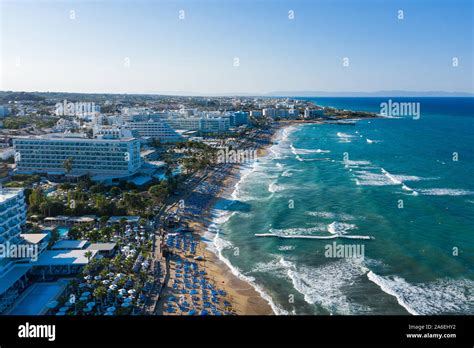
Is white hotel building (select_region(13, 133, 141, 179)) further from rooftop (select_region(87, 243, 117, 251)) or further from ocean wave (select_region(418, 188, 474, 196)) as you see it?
ocean wave (select_region(418, 188, 474, 196))

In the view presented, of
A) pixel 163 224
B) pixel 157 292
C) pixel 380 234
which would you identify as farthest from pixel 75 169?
pixel 380 234

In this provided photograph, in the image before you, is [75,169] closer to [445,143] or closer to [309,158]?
[309,158]

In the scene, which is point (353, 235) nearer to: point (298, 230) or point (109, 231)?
point (298, 230)

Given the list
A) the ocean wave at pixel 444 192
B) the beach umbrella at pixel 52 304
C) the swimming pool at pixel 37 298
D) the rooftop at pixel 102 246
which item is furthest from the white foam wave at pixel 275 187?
the beach umbrella at pixel 52 304

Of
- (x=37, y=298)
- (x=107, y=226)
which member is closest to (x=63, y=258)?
(x=37, y=298)

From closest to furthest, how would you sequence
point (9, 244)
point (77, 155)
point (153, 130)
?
point (9, 244) < point (77, 155) < point (153, 130)
